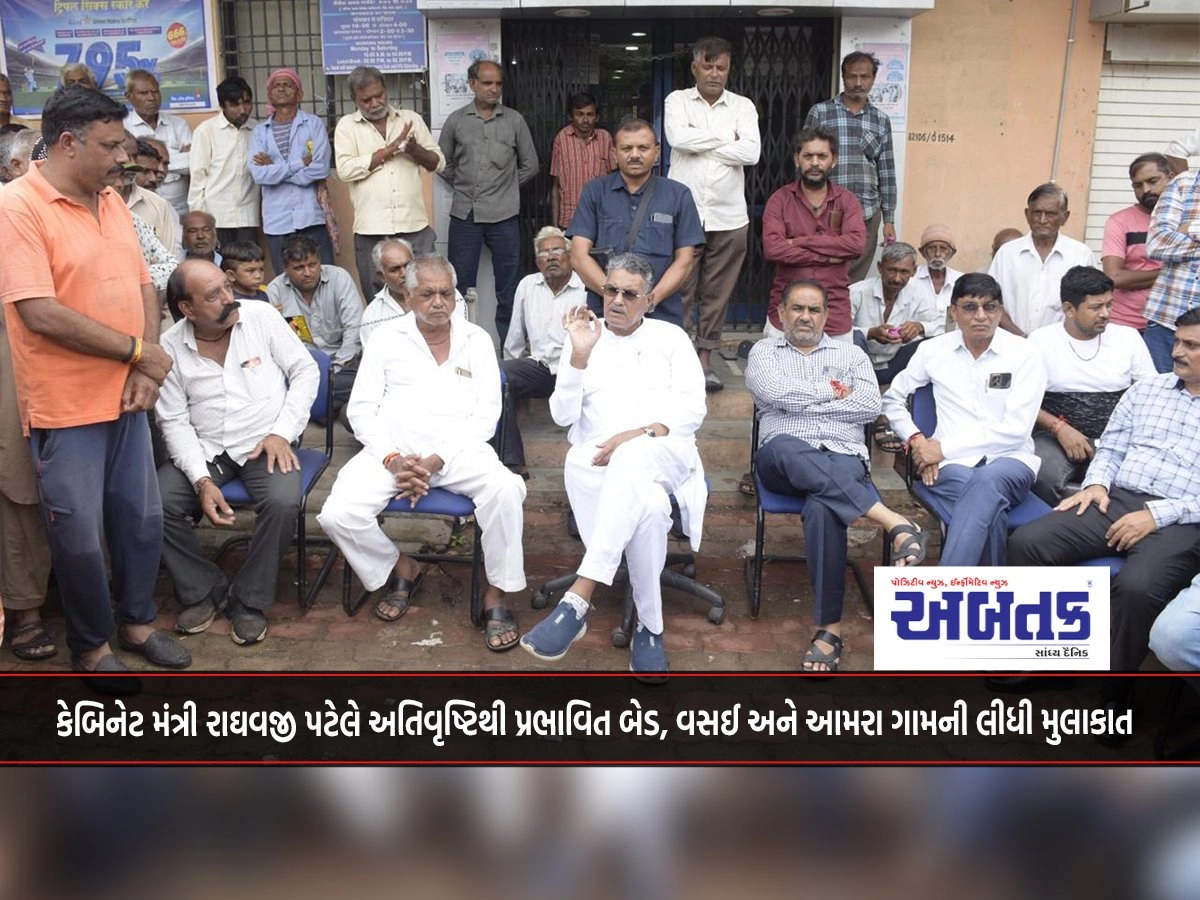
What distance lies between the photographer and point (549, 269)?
590cm

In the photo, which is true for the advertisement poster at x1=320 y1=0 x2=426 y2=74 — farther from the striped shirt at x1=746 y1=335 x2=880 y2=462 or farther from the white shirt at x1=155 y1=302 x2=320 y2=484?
the striped shirt at x1=746 y1=335 x2=880 y2=462

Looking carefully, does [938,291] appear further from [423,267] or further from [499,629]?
[499,629]

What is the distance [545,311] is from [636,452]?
6.18 feet

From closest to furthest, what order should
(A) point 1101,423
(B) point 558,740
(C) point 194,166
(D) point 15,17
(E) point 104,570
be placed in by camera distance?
(B) point 558,740 < (E) point 104,570 < (A) point 1101,423 < (C) point 194,166 < (D) point 15,17

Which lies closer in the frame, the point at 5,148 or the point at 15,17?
the point at 5,148

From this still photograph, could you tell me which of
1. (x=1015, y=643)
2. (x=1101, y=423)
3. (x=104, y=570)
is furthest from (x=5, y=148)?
(x=1101, y=423)

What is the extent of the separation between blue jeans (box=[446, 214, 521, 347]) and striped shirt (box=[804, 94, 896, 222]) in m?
1.95

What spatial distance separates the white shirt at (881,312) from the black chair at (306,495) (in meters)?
2.94

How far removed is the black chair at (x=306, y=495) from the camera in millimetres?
4574

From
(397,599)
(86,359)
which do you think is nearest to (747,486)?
(397,599)

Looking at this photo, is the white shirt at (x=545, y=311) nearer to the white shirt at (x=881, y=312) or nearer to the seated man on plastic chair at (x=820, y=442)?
the seated man on plastic chair at (x=820, y=442)

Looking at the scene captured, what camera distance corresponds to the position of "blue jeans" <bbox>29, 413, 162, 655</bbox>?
3.83 meters

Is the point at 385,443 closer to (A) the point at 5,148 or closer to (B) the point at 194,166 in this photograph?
(A) the point at 5,148

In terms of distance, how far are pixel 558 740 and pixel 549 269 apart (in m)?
3.13
